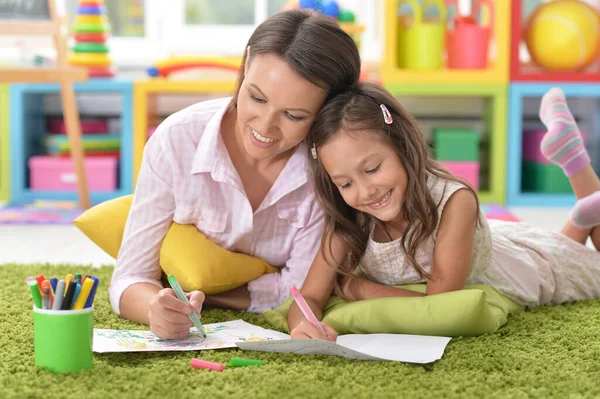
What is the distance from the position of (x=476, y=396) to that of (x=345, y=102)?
1.68ft

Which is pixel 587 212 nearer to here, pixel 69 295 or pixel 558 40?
pixel 69 295

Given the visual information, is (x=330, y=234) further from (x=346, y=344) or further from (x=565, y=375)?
(x=565, y=375)

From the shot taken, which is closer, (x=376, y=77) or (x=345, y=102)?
(x=345, y=102)

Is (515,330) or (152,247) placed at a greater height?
(152,247)

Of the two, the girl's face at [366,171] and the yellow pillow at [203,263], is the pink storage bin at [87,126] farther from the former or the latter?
the girl's face at [366,171]

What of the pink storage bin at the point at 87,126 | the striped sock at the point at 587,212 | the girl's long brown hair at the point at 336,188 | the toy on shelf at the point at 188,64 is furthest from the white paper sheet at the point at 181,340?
the pink storage bin at the point at 87,126

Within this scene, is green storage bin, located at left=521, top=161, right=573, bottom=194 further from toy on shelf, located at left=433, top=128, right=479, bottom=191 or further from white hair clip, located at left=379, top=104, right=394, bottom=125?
white hair clip, located at left=379, top=104, right=394, bottom=125

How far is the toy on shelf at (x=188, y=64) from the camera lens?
339 cm

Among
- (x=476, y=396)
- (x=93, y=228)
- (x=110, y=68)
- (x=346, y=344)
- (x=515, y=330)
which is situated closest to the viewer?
(x=476, y=396)

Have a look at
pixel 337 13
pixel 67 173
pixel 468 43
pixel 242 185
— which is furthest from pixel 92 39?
pixel 242 185

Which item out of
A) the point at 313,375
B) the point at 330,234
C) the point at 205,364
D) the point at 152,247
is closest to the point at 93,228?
the point at 152,247

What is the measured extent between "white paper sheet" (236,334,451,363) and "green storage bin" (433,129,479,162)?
79.5 inches

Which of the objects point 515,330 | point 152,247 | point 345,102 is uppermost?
point 345,102

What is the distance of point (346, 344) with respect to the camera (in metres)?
1.30
